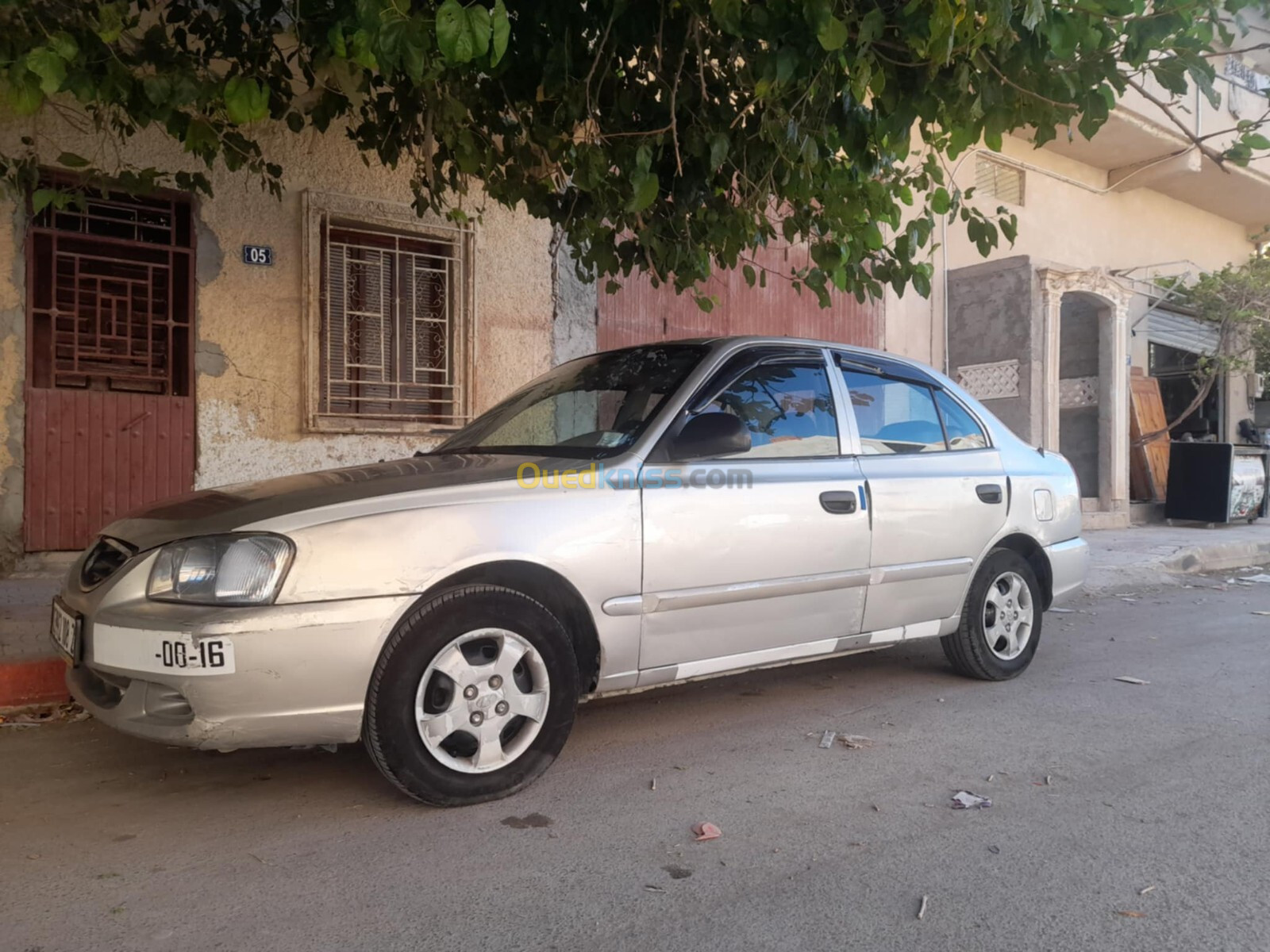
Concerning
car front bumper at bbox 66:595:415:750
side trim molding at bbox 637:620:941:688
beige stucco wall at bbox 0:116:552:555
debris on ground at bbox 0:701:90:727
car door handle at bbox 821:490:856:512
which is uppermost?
beige stucco wall at bbox 0:116:552:555

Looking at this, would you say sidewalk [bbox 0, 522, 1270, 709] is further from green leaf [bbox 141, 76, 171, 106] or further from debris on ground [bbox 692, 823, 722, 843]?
debris on ground [bbox 692, 823, 722, 843]

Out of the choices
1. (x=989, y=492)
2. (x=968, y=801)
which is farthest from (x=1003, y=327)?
(x=968, y=801)

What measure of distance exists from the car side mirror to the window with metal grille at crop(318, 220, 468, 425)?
16.1 feet

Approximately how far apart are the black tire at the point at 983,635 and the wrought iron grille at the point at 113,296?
19.0 ft

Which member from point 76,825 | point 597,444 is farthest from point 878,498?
point 76,825

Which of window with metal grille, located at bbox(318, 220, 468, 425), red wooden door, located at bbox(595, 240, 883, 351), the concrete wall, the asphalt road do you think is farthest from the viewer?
the concrete wall

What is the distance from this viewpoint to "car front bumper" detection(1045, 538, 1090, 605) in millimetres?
4984

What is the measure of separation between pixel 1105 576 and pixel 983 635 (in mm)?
4908

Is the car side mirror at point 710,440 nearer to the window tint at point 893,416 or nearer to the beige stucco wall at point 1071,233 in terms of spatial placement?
the window tint at point 893,416

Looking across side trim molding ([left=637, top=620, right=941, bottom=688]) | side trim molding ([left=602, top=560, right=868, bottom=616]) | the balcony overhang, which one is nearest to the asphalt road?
side trim molding ([left=637, top=620, right=941, bottom=688])

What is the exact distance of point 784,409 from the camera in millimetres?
4020

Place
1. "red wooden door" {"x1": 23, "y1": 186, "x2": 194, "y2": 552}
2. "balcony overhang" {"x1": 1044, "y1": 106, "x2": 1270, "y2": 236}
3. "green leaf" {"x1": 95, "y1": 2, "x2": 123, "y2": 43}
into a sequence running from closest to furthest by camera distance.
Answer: "green leaf" {"x1": 95, "y1": 2, "x2": 123, "y2": 43}
"red wooden door" {"x1": 23, "y1": 186, "x2": 194, "y2": 552}
"balcony overhang" {"x1": 1044, "y1": 106, "x2": 1270, "y2": 236}

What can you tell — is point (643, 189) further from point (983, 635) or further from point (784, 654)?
point (983, 635)

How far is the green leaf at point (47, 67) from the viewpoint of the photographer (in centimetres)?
354
